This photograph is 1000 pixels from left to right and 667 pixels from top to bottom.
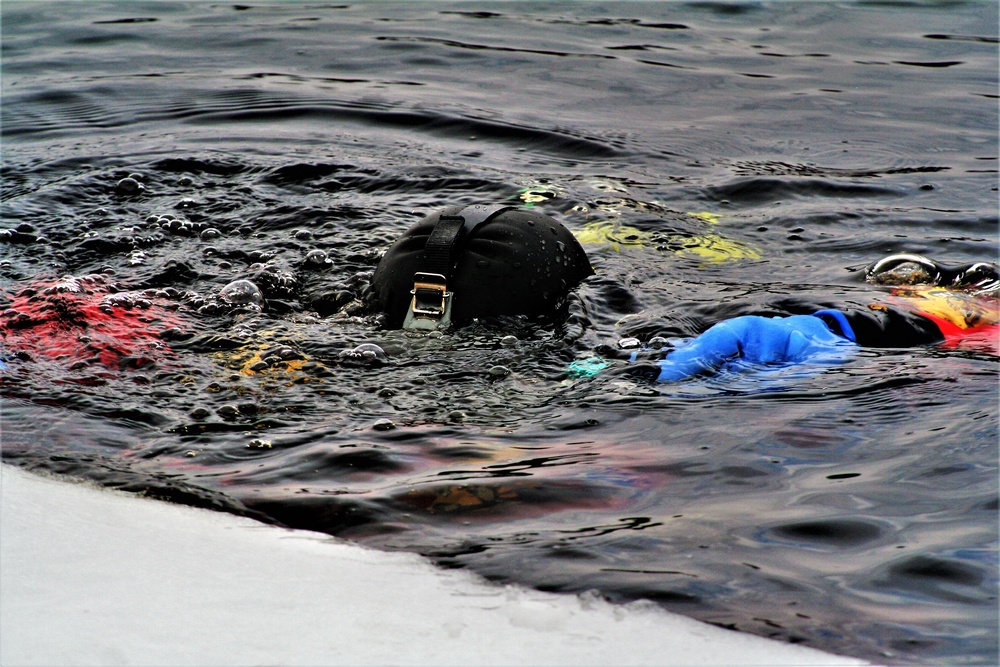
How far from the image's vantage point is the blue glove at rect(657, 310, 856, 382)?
3.28 metres

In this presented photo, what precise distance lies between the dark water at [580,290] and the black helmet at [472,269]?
0.10 meters

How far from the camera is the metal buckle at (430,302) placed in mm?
3488

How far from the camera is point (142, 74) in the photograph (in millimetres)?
7582

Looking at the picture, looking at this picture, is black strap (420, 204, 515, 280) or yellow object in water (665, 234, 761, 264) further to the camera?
yellow object in water (665, 234, 761, 264)

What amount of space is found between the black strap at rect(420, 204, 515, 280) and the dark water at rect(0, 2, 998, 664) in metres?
0.27

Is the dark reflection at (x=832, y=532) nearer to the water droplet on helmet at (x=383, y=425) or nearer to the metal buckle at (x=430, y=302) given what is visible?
the water droplet on helmet at (x=383, y=425)

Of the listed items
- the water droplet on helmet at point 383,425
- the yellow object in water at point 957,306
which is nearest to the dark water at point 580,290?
the water droplet on helmet at point 383,425

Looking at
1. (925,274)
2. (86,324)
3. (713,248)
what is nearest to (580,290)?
(713,248)

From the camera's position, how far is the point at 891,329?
3.56 metres

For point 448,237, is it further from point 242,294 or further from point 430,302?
point 242,294

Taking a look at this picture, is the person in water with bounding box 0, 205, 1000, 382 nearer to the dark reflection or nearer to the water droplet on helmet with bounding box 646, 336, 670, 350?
the water droplet on helmet with bounding box 646, 336, 670, 350

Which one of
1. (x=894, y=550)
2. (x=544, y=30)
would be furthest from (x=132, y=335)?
(x=544, y=30)

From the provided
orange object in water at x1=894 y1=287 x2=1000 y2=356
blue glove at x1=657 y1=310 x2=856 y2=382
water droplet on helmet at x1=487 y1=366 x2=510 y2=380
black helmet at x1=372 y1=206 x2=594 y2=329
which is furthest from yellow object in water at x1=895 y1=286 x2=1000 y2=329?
water droplet on helmet at x1=487 y1=366 x2=510 y2=380

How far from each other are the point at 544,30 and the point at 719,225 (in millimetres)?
4597
